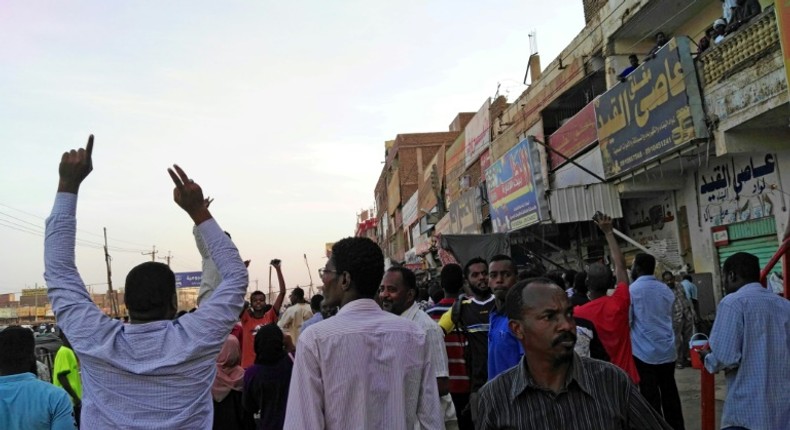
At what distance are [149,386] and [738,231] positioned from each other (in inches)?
437

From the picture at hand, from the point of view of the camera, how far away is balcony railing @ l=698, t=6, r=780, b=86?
799 centimetres

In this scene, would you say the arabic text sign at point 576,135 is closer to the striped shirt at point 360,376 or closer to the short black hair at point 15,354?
the striped shirt at point 360,376

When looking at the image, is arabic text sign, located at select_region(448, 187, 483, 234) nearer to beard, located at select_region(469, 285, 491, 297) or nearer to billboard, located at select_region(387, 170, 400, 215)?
beard, located at select_region(469, 285, 491, 297)

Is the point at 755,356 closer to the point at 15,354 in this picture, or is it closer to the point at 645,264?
the point at 645,264

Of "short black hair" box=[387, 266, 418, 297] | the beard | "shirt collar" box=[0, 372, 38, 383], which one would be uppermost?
"short black hair" box=[387, 266, 418, 297]

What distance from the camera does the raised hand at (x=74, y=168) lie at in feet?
7.29

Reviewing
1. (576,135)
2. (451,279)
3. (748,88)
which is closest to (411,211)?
(576,135)

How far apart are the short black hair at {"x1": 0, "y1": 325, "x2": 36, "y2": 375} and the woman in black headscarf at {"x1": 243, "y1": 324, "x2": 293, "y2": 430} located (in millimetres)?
1494

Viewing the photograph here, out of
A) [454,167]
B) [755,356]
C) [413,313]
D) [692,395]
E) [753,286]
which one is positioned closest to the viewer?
[755,356]

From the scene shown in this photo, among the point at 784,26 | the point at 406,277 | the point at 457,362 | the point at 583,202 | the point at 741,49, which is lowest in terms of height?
the point at 457,362

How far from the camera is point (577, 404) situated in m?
1.96

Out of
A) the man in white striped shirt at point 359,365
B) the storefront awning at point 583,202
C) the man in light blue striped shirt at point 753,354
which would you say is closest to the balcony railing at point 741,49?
the storefront awning at point 583,202

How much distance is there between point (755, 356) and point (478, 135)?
19.7m

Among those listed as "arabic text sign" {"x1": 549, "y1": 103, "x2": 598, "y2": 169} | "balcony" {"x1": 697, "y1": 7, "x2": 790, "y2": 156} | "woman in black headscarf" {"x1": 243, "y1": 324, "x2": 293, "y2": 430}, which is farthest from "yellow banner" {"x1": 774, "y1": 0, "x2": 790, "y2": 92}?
"woman in black headscarf" {"x1": 243, "y1": 324, "x2": 293, "y2": 430}
